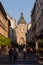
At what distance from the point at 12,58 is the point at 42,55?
560cm

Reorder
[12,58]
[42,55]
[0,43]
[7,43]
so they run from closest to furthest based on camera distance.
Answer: [42,55] → [12,58] → [0,43] → [7,43]

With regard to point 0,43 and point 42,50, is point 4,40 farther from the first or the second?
point 42,50

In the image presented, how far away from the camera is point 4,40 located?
2872 inches

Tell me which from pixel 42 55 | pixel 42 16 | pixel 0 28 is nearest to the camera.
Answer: pixel 42 55

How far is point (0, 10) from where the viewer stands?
8675cm

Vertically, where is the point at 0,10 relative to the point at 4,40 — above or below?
above

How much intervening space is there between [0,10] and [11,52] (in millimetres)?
40979

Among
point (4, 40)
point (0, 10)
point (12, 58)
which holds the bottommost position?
point (12, 58)

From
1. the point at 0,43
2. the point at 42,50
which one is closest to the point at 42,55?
the point at 42,50

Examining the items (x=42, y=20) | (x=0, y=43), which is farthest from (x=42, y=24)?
(x=0, y=43)

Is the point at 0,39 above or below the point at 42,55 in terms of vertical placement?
above

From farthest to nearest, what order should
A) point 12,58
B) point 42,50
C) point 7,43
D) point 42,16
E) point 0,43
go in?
point 7,43 < point 0,43 < point 42,16 < point 12,58 < point 42,50

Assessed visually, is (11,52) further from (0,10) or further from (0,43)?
(0,10)

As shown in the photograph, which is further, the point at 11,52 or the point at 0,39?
the point at 0,39
